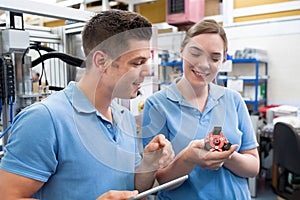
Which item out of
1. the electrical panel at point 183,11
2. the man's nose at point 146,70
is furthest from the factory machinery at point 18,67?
the electrical panel at point 183,11

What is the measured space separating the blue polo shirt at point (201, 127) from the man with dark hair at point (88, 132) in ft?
0.40

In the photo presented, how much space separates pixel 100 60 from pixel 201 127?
1.40 feet

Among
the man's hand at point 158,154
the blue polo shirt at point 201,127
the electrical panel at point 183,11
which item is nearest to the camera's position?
the man's hand at point 158,154

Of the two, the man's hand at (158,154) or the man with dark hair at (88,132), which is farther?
the man's hand at (158,154)

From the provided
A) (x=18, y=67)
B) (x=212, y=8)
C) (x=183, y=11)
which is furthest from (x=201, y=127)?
(x=212, y=8)

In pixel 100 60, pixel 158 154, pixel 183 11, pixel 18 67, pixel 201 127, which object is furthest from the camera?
pixel 183 11

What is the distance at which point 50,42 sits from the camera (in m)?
1.77

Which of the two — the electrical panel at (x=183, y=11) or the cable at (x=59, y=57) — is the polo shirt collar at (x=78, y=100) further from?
the electrical panel at (x=183, y=11)

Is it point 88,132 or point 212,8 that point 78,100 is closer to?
point 88,132

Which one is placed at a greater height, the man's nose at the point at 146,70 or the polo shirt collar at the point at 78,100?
the man's nose at the point at 146,70

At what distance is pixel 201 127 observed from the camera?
903 mm

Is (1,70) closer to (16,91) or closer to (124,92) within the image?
(16,91)

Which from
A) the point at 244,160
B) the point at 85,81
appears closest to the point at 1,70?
the point at 85,81

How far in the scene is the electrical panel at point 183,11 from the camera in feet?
10.6
